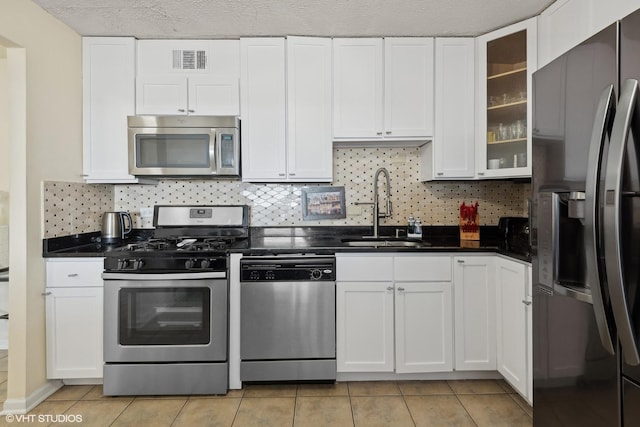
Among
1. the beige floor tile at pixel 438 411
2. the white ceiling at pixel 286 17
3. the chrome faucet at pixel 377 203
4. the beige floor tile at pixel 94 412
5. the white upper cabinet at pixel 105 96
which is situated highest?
the white ceiling at pixel 286 17

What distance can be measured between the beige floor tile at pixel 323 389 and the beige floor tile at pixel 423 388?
0.39 meters

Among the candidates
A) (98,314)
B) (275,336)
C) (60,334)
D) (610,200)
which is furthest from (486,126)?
(60,334)

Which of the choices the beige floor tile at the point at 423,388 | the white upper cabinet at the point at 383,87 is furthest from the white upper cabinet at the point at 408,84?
the beige floor tile at the point at 423,388

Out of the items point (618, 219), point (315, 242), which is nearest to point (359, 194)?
Result: point (315, 242)

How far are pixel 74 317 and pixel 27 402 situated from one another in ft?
1.70

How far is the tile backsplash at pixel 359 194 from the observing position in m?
3.15

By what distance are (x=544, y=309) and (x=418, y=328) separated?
111cm

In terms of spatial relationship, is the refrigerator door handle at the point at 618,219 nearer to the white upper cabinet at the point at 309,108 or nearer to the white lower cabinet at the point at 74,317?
the white upper cabinet at the point at 309,108

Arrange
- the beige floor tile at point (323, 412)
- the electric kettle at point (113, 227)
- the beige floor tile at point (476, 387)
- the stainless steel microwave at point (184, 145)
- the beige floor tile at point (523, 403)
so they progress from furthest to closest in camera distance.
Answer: the electric kettle at point (113, 227) < the stainless steel microwave at point (184, 145) < the beige floor tile at point (476, 387) < the beige floor tile at point (523, 403) < the beige floor tile at point (323, 412)

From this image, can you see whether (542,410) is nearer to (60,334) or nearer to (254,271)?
(254,271)

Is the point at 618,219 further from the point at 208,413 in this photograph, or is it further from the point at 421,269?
the point at 208,413

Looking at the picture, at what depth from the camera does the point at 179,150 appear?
9.12 feet

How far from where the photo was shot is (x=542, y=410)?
1536 millimetres

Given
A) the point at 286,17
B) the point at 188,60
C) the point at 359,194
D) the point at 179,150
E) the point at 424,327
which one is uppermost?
the point at 286,17
